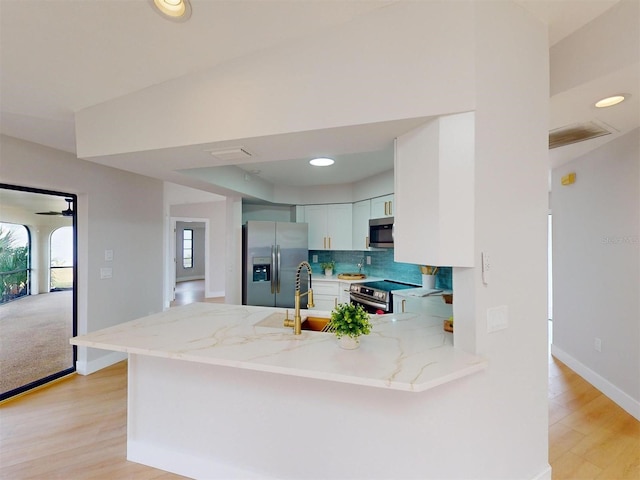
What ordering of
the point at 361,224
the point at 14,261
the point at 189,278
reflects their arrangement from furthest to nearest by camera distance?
the point at 189,278
the point at 361,224
the point at 14,261

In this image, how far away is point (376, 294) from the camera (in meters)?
3.72

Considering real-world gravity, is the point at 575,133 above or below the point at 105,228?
above

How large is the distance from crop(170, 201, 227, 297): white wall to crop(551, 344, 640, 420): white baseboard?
23.2 ft

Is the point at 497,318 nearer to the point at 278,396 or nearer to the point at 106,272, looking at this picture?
the point at 278,396

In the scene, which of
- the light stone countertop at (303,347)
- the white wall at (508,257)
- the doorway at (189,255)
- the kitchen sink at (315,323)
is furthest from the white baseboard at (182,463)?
the doorway at (189,255)

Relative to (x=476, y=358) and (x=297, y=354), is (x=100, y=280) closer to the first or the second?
(x=297, y=354)

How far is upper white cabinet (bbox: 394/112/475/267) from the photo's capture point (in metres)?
1.42

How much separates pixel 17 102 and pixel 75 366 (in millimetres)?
2794

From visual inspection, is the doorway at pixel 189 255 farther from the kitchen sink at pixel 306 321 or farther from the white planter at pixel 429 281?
the kitchen sink at pixel 306 321

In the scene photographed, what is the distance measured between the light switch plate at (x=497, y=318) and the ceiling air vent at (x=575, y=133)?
168 cm

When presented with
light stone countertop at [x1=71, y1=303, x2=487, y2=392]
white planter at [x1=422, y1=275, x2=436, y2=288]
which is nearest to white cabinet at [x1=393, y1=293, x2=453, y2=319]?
white planter at [x1=422, y1=275, x2=436, y2=288]

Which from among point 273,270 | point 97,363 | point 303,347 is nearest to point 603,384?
point 303,347

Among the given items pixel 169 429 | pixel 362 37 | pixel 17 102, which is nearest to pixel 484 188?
pixel 362 37

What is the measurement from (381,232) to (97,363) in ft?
12.1
